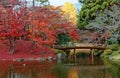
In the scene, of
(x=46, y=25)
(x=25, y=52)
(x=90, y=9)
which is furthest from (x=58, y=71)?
(x=90, y=9)

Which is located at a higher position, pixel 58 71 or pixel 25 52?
pixel 25 52

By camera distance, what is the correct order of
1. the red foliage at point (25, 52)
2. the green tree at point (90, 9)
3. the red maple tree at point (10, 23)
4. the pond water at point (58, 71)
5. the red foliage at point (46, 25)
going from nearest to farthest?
the pond water at point (58, 71)
the red maple tree at point (10, 23)
the red foliage at point (25, 52)
the red foliage at point (46, 25)
the green tree at point (90, 9)

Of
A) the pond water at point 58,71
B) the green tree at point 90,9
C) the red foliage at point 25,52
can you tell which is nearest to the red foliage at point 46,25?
the red foliage at point 25,52

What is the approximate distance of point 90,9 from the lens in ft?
159

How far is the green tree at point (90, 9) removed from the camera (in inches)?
1824

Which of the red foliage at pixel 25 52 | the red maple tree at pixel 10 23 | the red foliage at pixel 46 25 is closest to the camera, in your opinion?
the red maple tree at pixel 10 23

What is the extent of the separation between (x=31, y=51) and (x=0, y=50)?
12.5ft

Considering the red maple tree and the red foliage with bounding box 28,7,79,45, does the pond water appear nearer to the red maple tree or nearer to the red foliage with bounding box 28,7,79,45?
the red maple tree

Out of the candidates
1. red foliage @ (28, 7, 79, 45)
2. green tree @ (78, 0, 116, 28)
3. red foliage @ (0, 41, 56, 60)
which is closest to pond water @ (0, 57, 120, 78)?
red foliage @ (0, 41, 56, 60)

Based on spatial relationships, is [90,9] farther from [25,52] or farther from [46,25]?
[25,52]

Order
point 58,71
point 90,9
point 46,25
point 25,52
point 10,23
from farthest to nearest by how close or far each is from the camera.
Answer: point 90,9 → point 25,52 → point 46,25 → point 10,23 → point 58,71

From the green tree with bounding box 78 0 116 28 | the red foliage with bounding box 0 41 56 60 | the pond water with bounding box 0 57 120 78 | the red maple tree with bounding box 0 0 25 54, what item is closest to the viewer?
the pond water with bounding box 0 57 120 78

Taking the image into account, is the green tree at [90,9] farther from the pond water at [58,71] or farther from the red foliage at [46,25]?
the pond water at [58,71]

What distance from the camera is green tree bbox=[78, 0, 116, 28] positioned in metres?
46.3
